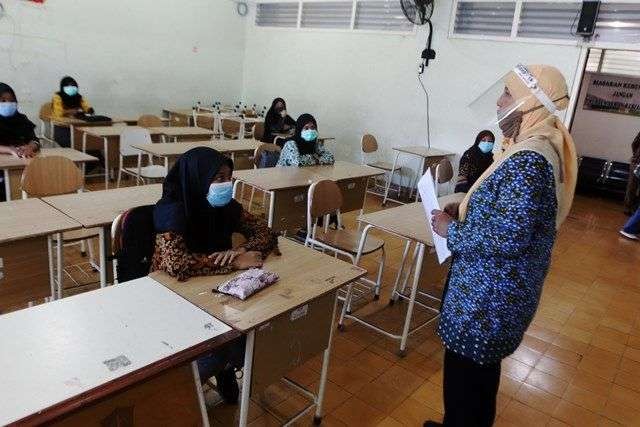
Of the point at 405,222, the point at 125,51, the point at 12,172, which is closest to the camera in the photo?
the point at 405,222

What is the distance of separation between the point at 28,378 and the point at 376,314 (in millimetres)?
2296

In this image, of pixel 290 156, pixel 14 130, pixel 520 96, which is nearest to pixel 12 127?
pixel 14 130

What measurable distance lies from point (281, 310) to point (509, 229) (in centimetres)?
74

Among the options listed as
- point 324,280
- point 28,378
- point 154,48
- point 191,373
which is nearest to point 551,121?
point 324,280

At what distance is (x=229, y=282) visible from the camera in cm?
157

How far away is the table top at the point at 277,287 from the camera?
143cm

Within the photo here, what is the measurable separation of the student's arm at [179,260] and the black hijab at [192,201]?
4 cm

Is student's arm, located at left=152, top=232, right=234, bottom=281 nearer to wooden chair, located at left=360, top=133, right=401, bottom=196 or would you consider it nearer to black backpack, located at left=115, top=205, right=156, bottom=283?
black backpack, located at left=115, top=205, right=156, bottom=283

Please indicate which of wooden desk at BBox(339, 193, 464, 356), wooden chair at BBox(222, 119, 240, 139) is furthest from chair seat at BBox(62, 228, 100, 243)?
wooden chair at BBox(222, 119, 240, 139)

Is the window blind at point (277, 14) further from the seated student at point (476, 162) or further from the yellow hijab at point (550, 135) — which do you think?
the yellow hijab at point (550, 135)

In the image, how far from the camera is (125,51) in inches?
254

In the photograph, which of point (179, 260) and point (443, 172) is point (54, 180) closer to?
point (179, 260)

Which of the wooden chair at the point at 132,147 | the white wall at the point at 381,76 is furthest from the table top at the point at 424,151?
the wooden chair at the point at 132,147

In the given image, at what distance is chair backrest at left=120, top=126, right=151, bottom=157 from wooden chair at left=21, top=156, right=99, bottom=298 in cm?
184
